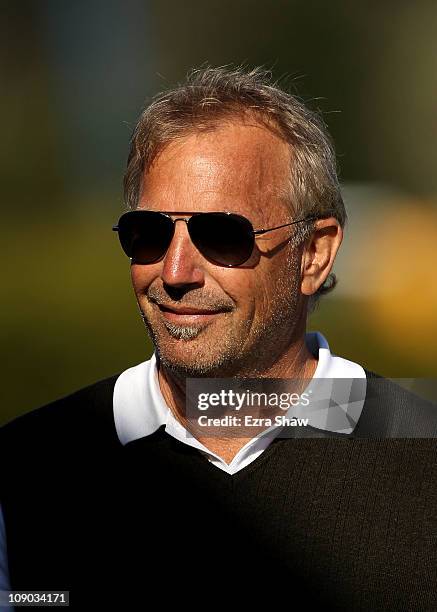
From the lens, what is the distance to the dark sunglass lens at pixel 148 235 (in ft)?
6.13

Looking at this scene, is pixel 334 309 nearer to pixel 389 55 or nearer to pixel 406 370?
pixel 406 370

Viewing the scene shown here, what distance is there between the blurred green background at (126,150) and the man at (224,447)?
2.09m

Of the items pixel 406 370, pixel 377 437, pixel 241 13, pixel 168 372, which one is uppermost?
pixel 241 13

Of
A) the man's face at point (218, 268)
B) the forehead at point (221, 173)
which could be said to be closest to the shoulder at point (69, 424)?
the man's face at point (218, 268)

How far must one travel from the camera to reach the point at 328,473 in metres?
1.92

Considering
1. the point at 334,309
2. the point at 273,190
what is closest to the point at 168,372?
the point at 273,190

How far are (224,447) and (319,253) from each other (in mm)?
531

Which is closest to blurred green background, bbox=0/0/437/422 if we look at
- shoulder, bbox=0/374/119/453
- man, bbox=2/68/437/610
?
shoulder, bbox=0/374/119/453

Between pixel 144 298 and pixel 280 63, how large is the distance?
8.85ft

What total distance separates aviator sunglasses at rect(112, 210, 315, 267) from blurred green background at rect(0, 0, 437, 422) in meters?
2.26

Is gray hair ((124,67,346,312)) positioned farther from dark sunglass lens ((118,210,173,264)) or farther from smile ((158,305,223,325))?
smile ((158,305,223,325))

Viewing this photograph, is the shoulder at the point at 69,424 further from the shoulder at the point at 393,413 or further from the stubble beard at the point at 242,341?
the shoulder at the point at 393,413

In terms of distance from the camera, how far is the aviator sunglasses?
72.4 inches

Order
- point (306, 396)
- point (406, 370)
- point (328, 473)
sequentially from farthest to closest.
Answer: point (406, 370)
point (306, 396)
point (328, 473)
